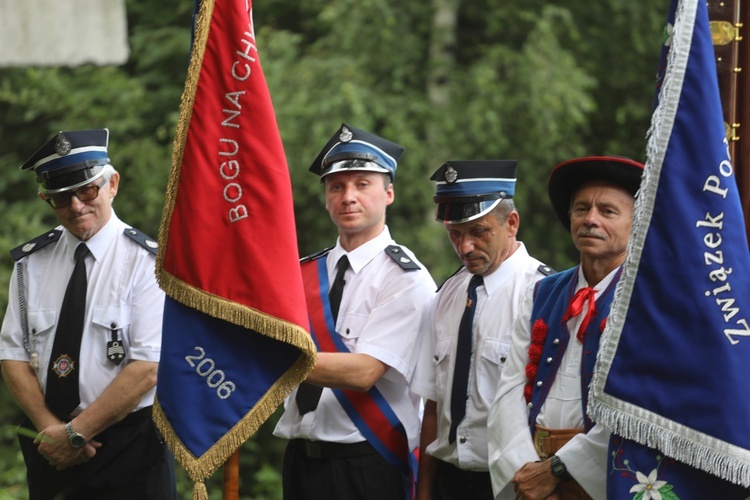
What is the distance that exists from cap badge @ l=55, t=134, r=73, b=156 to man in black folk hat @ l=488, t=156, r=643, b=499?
2255 millimetres

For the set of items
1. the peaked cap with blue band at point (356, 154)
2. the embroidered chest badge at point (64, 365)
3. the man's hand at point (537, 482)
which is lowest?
the man's hand at point (537, 482)

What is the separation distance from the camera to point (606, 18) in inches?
557

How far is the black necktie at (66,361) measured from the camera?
17.5ft

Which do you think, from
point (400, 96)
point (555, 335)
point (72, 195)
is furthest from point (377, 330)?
point (400, 96)

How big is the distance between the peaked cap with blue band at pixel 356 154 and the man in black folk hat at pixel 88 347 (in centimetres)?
94

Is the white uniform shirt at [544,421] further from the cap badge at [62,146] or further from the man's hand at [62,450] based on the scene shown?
the cap badge at [62,146]

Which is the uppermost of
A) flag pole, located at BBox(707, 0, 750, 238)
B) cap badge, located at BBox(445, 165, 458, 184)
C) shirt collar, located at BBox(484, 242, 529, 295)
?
flag pole, located at BBox(707, 0, 750, 238)

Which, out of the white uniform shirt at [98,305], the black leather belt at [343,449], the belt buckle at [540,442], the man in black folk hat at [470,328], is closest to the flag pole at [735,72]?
the man in black folk hat at [470,328]

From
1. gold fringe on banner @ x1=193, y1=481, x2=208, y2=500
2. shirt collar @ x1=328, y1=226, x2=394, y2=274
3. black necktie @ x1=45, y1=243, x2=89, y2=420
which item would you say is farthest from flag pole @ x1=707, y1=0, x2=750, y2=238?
black necktie @ x1=45, y1=243, x2=89, y2=420

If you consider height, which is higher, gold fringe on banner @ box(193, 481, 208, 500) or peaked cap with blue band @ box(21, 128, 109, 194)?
peaked cap with blue band @ box(21, 128, 109, 194)

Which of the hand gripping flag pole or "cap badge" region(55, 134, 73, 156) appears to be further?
"cap badge" region(55, 134, 73, 156)

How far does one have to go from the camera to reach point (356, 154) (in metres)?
5.30

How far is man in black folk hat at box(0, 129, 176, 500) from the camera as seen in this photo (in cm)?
530

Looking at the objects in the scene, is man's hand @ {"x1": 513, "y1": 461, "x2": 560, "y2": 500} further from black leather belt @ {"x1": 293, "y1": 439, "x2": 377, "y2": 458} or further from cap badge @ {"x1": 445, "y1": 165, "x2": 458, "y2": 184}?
cap badge @ {"x1": 445, "y1": 165, "x2": 458, "y2": 184}
